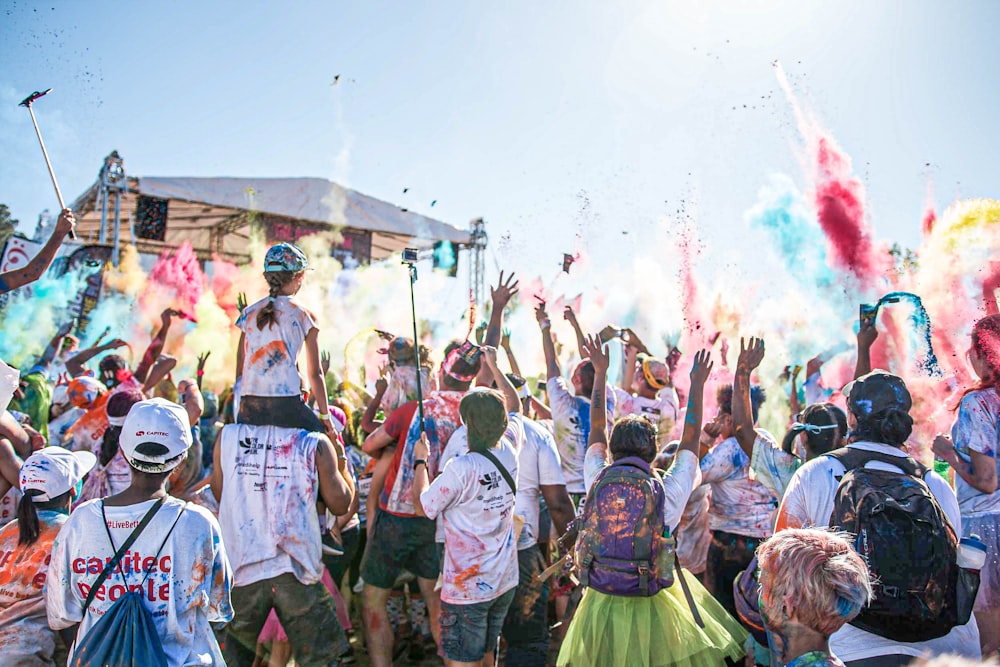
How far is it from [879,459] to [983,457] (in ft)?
3.84

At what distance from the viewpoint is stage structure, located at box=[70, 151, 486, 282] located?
20219 mm

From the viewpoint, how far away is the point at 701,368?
397cm

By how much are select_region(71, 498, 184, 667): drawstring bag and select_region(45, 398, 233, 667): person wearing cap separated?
0.02m

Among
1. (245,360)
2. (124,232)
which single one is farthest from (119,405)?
(124,232)

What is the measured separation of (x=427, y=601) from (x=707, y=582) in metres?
2.07

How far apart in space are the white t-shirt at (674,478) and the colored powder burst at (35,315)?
10.9m

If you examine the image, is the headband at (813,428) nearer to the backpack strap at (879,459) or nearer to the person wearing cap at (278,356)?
the backpack strap at (879,459)

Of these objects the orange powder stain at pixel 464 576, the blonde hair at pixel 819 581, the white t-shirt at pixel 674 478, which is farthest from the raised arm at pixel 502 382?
the blonde hair at pixel 819 581

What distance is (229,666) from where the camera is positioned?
3717 mm

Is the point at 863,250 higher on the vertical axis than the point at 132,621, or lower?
higher

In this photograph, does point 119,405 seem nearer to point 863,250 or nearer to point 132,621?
point 132,621

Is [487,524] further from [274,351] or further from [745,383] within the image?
[745,383]

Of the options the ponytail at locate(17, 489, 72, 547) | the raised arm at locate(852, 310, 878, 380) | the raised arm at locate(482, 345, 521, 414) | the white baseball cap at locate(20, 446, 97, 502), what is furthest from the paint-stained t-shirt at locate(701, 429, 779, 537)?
the ponytail at locate(17, 489, 72, 547)

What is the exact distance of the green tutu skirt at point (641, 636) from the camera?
11.3 feet
